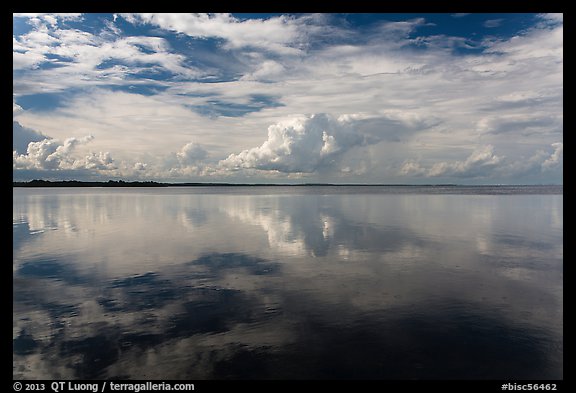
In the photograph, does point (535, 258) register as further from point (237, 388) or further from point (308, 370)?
point (237, 388)

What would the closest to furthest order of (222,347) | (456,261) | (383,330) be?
1. (222,347)
2. (383,330)
3. (456,261)

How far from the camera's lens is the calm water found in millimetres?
11031

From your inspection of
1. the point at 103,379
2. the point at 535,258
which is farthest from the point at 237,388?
the point at 535,258

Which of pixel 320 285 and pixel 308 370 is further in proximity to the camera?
pixel 320 285

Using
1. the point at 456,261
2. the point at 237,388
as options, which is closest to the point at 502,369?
the point at 237,388

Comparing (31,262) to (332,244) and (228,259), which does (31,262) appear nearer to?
(228,259)

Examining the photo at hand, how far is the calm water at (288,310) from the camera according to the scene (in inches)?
434

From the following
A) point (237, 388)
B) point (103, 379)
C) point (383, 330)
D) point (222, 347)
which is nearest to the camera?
point (237, 388)

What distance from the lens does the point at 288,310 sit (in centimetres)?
1508
